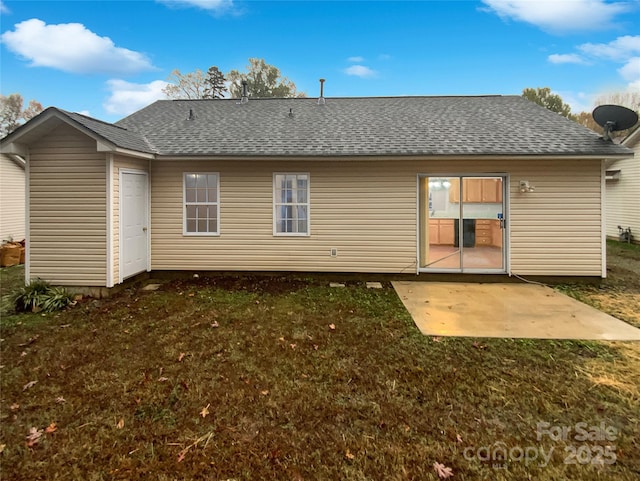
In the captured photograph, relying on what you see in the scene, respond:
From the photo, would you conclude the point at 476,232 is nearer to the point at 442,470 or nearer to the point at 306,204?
the point at 306,204

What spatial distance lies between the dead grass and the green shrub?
0.67 m

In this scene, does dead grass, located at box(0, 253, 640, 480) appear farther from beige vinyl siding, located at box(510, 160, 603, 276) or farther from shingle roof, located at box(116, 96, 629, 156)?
shingle roof, located at box(116, 96, 629, 156)

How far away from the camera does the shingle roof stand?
298 inches

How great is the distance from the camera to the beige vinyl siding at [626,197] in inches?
549

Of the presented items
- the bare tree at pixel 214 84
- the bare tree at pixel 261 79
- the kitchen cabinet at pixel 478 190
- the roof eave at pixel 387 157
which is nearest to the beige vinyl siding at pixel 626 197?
the roof eave at pixel 387 157

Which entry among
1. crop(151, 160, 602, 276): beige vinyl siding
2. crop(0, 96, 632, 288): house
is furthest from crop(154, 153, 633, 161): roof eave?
crop(151, 160, 602, 276): beige vinyl siding

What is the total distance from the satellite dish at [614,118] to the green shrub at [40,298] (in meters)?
11.2

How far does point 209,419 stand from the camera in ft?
9.41

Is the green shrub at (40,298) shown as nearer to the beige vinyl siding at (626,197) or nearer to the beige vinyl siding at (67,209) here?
the beige vinyl siding at (67,209)

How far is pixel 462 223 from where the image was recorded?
8.04 m

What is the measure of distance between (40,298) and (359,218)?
6.25m

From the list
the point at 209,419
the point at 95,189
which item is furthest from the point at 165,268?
the point at 209,419

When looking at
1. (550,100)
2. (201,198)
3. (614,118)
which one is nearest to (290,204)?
(201,198)

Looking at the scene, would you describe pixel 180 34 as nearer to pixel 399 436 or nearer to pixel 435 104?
pixel 435 104
